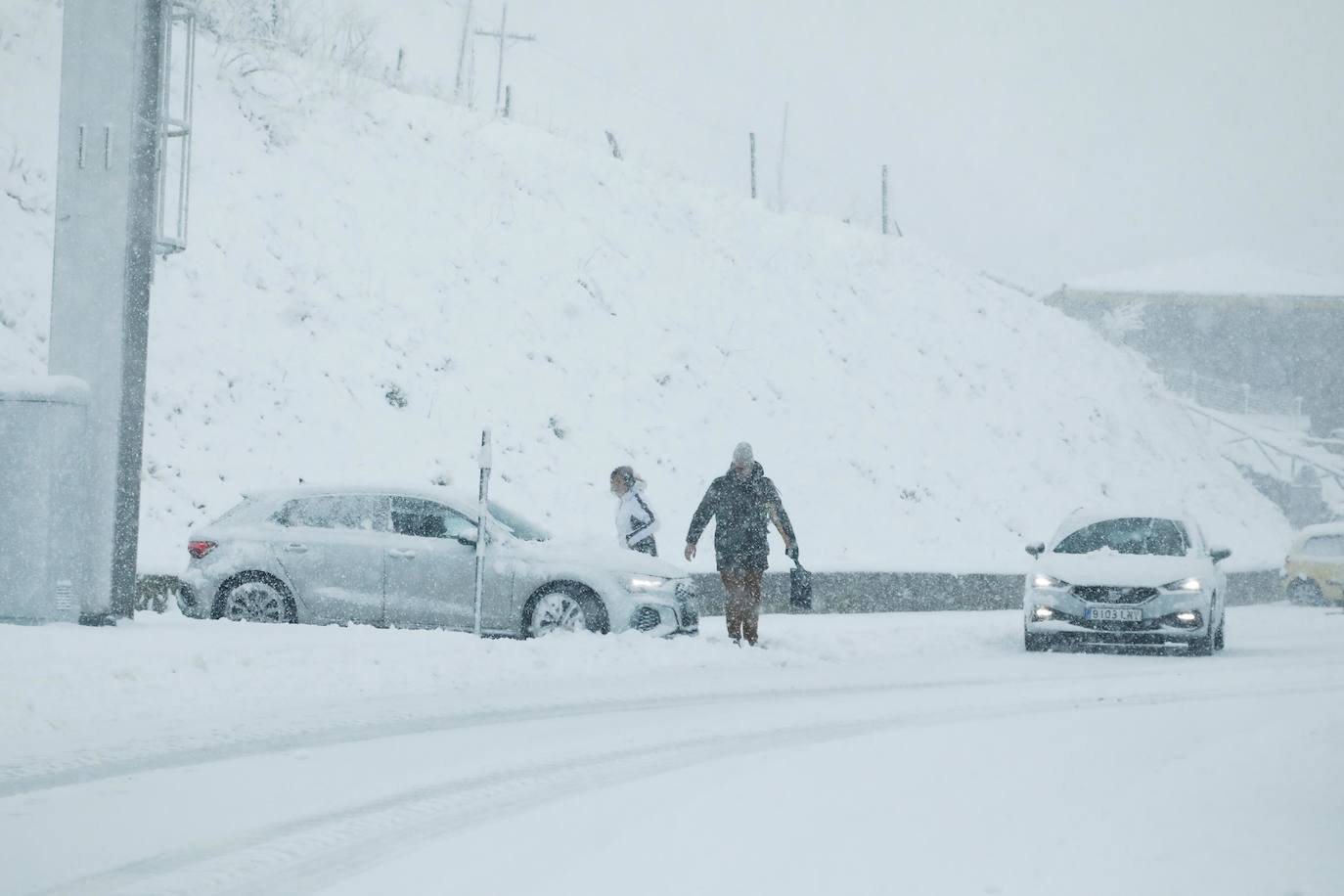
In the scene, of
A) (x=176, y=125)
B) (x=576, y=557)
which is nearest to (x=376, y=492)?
(x=576, y=557)

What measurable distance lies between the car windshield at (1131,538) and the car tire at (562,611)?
6054 millimetres

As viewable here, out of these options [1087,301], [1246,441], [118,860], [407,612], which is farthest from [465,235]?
[1087,301]

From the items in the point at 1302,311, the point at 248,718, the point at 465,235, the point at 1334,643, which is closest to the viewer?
the point at 248,718

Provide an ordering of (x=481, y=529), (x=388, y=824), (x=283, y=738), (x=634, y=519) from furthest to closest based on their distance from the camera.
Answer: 1. (x=634, y=519)
2. (x=481, y=529)
3. (x=283, y=738)
4. (x=388, y=824)

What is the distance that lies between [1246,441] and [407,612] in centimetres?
4193

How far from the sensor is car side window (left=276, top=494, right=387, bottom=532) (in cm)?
1384

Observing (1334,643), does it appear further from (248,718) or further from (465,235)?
(465,235)

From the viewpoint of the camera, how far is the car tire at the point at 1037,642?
16141mm

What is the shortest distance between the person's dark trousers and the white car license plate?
3517 mm

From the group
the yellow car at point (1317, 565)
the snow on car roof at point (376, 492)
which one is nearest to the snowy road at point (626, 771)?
the snow on car roof at point (376, 492)

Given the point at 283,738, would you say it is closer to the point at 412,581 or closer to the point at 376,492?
the point at 412,581

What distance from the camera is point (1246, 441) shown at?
50.1 meters

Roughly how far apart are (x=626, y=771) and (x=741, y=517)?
663 centimetres

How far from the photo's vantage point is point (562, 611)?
1357 centimetres
